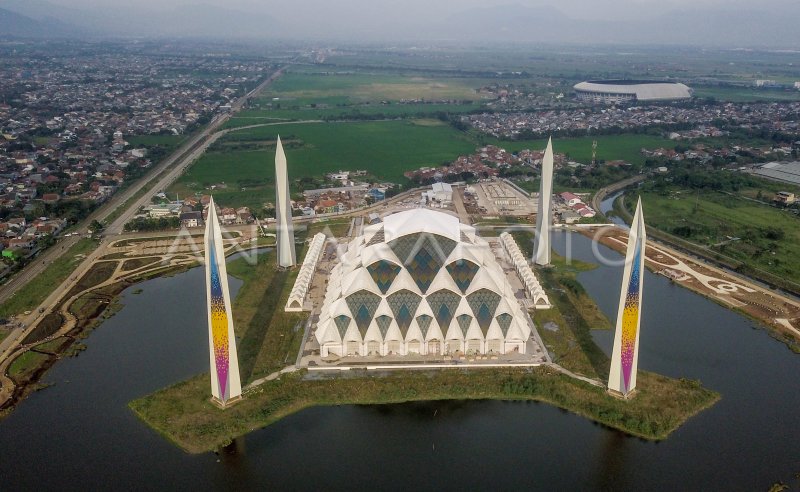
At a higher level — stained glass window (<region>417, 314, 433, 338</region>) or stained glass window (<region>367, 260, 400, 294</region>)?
stained glass window (<region>367, 260, 400, 294</region>)

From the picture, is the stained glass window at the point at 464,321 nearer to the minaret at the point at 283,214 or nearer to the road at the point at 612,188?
the minaret at the point at 283,214

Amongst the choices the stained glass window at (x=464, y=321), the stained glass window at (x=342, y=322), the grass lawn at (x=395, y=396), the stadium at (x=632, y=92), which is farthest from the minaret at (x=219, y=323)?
the stadium at (x=632, y=92)

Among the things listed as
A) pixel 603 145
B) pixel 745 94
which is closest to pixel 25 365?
pixel 603 145

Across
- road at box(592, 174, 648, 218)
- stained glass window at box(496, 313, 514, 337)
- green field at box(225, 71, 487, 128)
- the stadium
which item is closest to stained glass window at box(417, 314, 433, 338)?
stained glass window at box(496, 313, 514, 337)

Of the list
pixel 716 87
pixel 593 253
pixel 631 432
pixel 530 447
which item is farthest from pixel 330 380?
pixel 716 87

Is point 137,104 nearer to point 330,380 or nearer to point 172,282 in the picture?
point 172,282

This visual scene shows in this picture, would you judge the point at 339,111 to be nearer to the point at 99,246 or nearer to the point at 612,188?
the point at 612,188

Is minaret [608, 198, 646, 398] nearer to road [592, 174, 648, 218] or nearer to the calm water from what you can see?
the calm water
